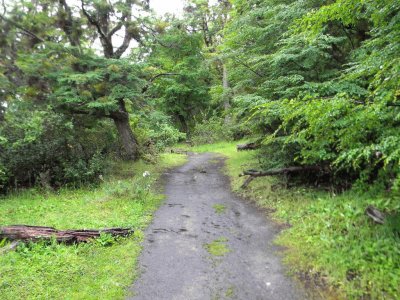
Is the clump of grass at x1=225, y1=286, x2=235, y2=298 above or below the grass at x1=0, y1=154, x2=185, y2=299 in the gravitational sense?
below

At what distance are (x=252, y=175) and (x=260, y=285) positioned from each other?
4692 millimetres

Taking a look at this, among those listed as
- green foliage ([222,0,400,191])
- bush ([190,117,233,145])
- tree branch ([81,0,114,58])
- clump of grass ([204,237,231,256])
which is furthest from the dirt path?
bush ([190,117,233,145])

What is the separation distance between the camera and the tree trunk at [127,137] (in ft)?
42.2

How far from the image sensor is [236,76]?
1062 centimetres

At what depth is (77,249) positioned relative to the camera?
5680mm

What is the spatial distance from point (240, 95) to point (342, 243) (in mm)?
5336

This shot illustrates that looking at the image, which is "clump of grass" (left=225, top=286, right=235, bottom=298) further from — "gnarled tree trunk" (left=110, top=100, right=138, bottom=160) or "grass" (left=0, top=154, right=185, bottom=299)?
"gnarled tree trunk" (left=110, top=100, right=138, bottom=160)

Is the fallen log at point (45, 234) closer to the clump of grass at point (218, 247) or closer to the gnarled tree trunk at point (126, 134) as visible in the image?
the clump of grass at point (218, 247)

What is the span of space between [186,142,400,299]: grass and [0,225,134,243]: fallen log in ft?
12.1

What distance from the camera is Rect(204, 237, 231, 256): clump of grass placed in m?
5.65

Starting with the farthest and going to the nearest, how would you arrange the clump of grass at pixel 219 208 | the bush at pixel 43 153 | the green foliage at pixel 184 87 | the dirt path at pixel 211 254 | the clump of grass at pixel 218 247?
the green foliage at pixel 184 87 < the bush at pixel 43 153 < the clump of grass at pixel 219 208 < the clump of grass at pixel 218 247 < the dirt path at pixel 211 254

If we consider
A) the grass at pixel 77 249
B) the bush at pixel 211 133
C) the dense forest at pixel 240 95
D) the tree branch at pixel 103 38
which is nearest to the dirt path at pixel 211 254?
the grass at pixel 77 249

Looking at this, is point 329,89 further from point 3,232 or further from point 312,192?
point 3,232

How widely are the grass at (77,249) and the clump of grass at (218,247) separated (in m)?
1.36
